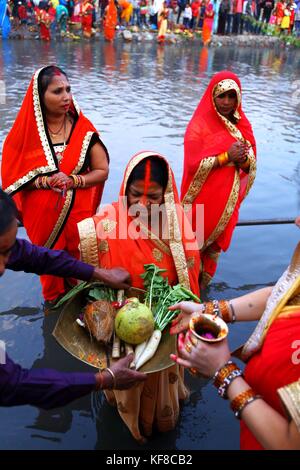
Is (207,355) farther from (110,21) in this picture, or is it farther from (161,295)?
(110,21)

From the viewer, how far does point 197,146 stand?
161 inches

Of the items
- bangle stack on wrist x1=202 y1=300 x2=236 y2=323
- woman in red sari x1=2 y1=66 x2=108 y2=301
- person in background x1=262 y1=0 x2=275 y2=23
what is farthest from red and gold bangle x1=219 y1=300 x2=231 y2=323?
person in background x1=262 y1=0 x2=275 y2=23

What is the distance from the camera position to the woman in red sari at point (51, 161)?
340 cm

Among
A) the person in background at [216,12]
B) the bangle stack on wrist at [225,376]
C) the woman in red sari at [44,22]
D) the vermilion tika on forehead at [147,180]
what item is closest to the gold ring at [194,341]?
the bangle stack on wrist at [225,376]

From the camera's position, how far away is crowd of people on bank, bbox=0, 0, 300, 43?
64.1ft

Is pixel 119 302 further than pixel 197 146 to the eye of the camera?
No

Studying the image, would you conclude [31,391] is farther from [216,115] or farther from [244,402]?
[216,115]

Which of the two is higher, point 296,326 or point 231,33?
point 231,33

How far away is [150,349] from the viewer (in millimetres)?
2195

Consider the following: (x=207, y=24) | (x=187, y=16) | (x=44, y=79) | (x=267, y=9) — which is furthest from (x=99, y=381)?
(x=267, y=9)

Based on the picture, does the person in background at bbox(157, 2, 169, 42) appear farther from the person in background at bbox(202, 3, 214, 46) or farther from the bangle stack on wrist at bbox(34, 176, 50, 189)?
the bangle stack on wrist at bbox(34, 176, 50, 189)

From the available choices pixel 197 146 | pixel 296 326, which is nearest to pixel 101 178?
pixel 197 146
